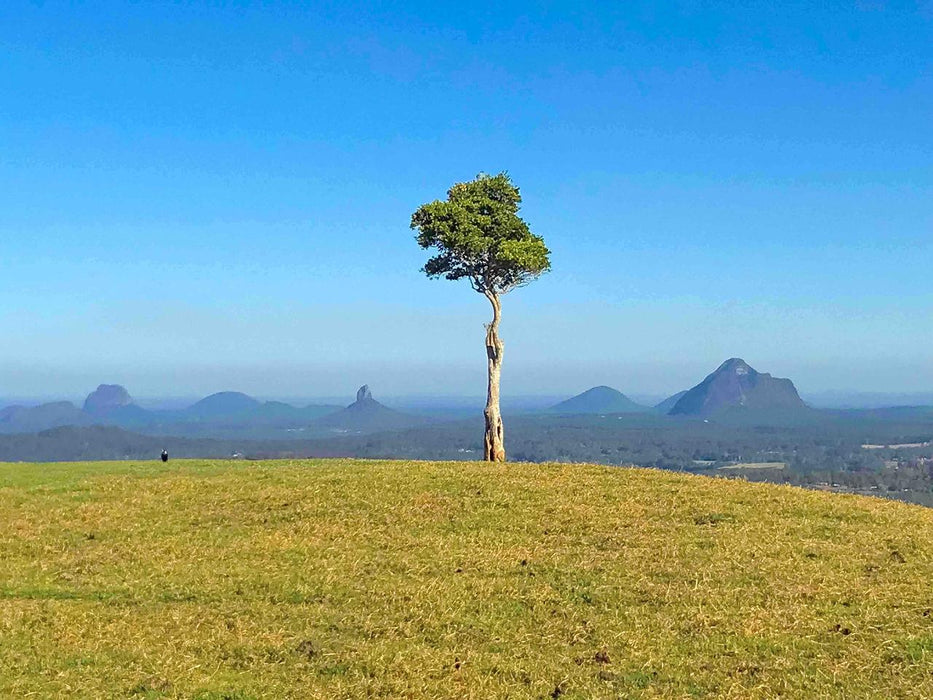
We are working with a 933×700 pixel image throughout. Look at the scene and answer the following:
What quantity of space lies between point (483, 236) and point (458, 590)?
28108 millimetres

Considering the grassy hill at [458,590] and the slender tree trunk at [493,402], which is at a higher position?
the slender tree trunk at [493,402]

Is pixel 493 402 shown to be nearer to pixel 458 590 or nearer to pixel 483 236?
pixel 483 236

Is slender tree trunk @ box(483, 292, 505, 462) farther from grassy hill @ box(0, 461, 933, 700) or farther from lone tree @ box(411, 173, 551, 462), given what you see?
grassy hill @ box(0, 461, 933, 700)

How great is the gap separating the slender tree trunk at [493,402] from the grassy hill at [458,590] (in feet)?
29.4

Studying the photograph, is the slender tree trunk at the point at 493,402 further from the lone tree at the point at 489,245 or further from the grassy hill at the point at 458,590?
the grassy hill at the point at 458,590

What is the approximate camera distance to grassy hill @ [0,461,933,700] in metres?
16.0

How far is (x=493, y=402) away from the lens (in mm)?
45406

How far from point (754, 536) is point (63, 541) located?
73.0ft

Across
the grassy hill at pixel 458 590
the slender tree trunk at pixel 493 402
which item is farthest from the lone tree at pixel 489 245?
the grassy hill at pixel 458 590

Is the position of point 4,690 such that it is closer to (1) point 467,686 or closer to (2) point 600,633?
(1) point 467,686

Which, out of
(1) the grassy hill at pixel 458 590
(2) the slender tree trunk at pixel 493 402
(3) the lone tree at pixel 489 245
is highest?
(3) the lone tree at pixel 489 245

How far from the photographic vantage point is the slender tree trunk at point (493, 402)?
45625 mm

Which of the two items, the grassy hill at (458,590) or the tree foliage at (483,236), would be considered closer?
the grassy hill at (458,590)

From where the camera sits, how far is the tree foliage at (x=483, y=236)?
4628 centimetres
